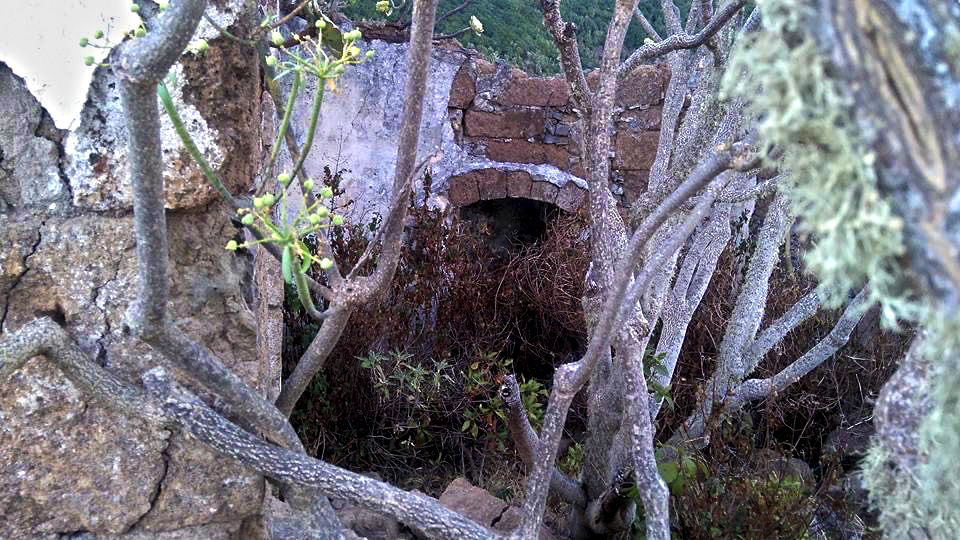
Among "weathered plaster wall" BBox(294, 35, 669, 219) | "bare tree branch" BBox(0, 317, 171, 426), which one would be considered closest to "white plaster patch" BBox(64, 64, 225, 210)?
"bare tree branch" BBox(0, 317, 171, 426)

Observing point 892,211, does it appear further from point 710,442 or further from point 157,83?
point 710,442

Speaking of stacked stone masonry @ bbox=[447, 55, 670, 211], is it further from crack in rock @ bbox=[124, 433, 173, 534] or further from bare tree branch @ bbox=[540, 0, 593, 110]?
crack in rock @ bbox=[124, 433, 173, 534]

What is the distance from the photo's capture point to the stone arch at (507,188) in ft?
16.2

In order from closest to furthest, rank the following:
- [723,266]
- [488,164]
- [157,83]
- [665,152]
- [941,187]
A: [941,187] → [157,83] → [665,152] → [723,266] → [488,164]

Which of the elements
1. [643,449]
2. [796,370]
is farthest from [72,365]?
[796,370]

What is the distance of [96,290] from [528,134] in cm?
380

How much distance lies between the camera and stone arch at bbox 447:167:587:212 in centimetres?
495

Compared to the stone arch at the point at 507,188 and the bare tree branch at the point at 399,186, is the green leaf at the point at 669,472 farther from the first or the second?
the stone arch at the point at 507,188

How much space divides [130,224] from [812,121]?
118cm

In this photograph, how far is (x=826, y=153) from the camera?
2.13ft

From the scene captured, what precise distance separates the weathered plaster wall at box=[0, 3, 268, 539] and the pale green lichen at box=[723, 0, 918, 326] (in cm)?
105

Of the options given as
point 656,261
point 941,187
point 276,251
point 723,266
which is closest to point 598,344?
point 656,261

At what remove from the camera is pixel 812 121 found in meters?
0.62

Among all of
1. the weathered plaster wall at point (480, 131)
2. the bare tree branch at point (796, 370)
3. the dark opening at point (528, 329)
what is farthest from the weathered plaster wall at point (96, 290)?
the weathered plaster wall at point (480, 131)
